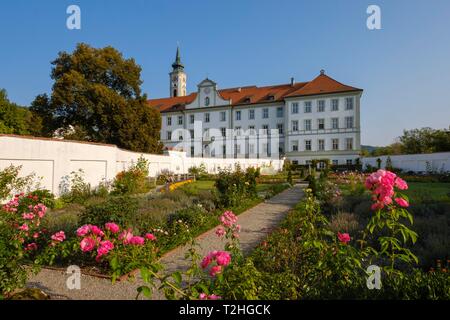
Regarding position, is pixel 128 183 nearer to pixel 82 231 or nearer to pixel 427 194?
pixel 82 231

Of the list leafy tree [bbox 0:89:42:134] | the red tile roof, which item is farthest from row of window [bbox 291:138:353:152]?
leafy tree [bbox 0:89:42:134]

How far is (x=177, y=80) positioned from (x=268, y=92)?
1181 inches

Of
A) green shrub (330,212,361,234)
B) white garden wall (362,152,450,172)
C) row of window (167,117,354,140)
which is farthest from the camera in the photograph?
row of window (167,117,354,140)

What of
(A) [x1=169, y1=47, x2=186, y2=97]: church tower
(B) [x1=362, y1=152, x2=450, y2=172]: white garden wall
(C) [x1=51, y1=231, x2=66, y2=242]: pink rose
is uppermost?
(A) [x1=169, y1=47, x2=186, y2=97]: church tower

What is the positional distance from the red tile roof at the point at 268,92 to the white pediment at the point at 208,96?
3.79 ft

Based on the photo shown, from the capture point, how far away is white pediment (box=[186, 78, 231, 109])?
4438cm

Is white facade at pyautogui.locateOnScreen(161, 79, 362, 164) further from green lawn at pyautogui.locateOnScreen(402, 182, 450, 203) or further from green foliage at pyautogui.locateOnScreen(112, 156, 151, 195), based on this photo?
green foliage at pyautogui.locateOnScreen(112, 156, 151, 195)

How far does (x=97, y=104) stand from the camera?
934 inches

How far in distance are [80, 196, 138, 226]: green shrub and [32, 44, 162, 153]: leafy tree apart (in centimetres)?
2019

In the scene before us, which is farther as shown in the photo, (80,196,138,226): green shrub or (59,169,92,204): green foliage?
(59,169,92,204): green foliage

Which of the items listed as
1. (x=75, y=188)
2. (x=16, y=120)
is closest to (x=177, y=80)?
(x=16, y=120)

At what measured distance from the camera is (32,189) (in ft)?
31.9

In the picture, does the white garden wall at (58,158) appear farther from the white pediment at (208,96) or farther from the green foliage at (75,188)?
the white pediment at (208,96)
